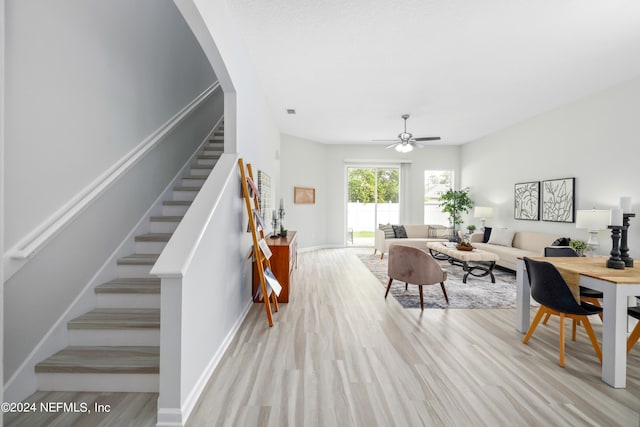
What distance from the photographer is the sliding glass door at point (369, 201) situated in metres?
8.13

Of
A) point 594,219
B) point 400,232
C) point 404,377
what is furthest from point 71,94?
point 400,232

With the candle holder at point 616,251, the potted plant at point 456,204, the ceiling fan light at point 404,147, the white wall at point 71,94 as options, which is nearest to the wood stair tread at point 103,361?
the white wall at point 71,94

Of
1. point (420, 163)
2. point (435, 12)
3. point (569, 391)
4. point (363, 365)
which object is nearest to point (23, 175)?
point (363, 365)

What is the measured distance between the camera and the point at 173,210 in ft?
10.3

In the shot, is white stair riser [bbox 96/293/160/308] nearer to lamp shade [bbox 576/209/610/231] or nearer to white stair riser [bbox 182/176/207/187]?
white stair riser [bbox 182/176/207/187]

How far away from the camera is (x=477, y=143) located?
737cm

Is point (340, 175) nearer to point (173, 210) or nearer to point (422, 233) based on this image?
point (422, 233)

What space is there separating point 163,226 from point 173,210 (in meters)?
0.28

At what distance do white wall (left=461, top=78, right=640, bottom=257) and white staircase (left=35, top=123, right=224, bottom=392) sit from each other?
5.70m

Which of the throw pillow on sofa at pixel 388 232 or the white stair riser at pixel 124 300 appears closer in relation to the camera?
the white stair riser at pixel 124 300

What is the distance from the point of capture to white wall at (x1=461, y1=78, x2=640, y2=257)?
390 cm

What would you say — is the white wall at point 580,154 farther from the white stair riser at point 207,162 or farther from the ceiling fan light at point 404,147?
the white stair riser at point 207,162

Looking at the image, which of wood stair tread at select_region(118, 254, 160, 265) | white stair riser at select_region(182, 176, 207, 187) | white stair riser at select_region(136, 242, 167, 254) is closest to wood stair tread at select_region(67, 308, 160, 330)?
wood stair tread at select_region(118, 254, 160, 265)

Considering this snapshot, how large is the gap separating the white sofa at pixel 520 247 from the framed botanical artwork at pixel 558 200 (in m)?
0.36
